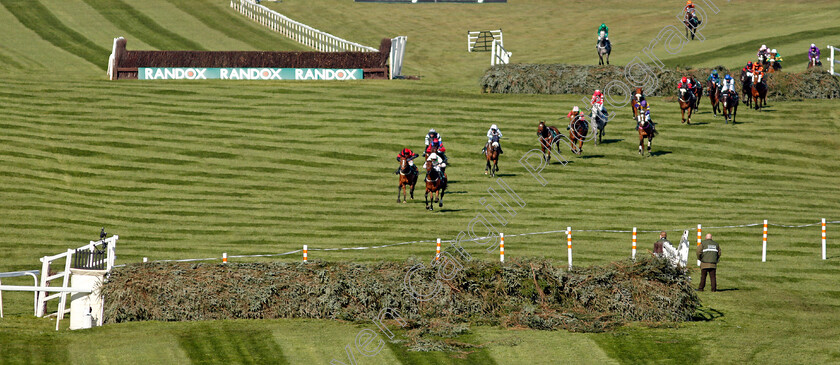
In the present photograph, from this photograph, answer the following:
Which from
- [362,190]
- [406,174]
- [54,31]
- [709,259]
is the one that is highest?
[54,31]

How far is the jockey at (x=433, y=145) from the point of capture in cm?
3344

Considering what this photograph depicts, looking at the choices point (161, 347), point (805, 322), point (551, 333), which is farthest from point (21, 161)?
point (805, 322)

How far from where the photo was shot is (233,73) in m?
51.6

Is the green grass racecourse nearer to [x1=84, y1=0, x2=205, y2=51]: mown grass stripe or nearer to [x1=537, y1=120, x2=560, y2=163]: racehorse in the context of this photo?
[x1=537, y1=120, x2=560, y2=163]: racehorse

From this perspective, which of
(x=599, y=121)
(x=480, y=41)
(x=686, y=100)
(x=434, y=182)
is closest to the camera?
(x=434, y=182)

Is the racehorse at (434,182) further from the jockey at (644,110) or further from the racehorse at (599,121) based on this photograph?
the racehorse at (599,121)

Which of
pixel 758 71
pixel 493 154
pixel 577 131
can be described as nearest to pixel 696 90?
pixel 758 71

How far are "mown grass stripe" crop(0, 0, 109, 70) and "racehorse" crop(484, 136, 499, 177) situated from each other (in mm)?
27694

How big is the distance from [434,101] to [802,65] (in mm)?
20422

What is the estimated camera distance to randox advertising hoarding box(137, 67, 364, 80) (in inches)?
2019

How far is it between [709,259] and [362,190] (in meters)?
14.3

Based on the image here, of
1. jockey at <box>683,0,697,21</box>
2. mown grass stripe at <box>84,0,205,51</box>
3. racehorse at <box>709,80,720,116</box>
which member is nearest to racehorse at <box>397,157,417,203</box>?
racehorse at <box>709,80,720,116</box>

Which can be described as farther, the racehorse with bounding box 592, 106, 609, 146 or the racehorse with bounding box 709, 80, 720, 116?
the racehorse with bounding box 709, 80, 720, 116

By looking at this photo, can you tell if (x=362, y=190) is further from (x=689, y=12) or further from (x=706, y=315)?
(x=689, y=12)
